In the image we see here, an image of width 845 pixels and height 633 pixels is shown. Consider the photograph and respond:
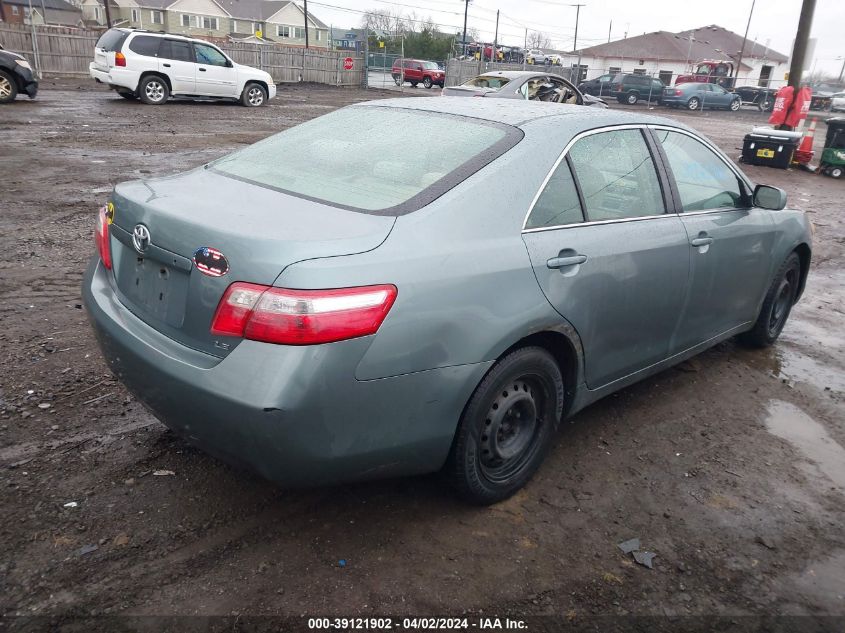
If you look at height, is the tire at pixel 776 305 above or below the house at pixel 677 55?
below

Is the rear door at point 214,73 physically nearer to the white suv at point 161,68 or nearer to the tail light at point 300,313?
the white suv at point 161,68

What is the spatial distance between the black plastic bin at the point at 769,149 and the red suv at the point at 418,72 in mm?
28926

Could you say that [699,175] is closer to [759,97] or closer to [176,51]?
[176,51]

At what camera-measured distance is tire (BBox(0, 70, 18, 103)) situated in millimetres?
15156

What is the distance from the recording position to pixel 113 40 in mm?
16875

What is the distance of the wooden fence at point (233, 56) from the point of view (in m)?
23.3

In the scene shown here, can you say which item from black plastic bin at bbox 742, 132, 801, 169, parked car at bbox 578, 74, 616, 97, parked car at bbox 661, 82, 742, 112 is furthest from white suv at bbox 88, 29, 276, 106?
parked car at bbox 578, 74, 616, 97

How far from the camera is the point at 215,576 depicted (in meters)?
2.45

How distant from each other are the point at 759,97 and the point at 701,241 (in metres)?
45.0

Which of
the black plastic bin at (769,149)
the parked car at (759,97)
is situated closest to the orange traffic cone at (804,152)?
the black plastic bin at (769,149)

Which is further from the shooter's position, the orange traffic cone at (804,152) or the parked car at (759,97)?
the parked car at (759,97)

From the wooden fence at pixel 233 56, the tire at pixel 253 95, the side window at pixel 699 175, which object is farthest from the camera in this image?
the wooden fence at pixel 233 56

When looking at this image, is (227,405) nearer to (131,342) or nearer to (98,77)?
(131,342)

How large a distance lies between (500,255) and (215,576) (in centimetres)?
160
